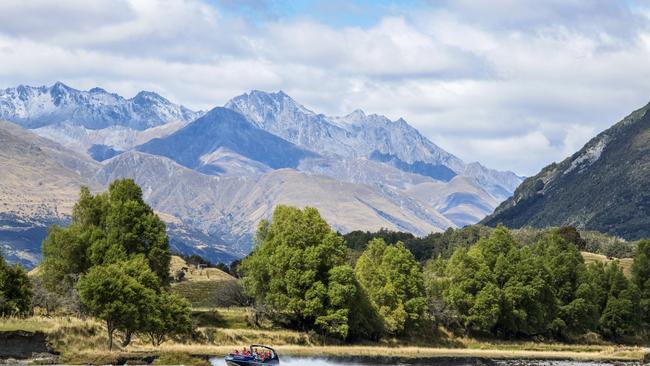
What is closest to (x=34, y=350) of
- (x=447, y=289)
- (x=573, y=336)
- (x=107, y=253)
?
(x=107, y=253)

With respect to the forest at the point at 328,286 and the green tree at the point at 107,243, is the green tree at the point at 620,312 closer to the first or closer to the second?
the forest at the point at 328,286

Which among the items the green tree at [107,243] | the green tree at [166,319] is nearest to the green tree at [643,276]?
the green tree at [107,243]

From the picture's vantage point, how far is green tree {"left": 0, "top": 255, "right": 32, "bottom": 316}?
114312 millimetres

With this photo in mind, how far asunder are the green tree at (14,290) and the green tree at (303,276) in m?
35.6

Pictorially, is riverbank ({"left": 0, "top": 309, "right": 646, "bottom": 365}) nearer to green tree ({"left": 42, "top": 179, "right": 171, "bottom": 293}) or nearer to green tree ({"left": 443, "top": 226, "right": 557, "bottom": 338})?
green tree ({"left": 443, "top": 226, "right": 557, "bottom": 338})

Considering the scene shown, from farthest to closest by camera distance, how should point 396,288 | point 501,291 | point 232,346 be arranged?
point 501,291, point 396,288, point 232,346

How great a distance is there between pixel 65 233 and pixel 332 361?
43.3 meters

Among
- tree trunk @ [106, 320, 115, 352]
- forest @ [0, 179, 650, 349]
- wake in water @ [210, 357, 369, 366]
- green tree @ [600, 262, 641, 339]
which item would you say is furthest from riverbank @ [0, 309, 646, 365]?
green tree @ [600, 262, 641, 339]

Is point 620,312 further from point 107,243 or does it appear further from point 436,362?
point 107,243

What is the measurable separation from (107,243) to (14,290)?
572 inches

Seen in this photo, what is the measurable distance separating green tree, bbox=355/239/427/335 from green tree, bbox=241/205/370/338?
392 inches

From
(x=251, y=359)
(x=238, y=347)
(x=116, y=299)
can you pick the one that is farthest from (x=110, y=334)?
(x=238, y=347)

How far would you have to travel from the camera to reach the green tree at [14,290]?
11431 centimetres

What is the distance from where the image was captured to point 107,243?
130 metres
